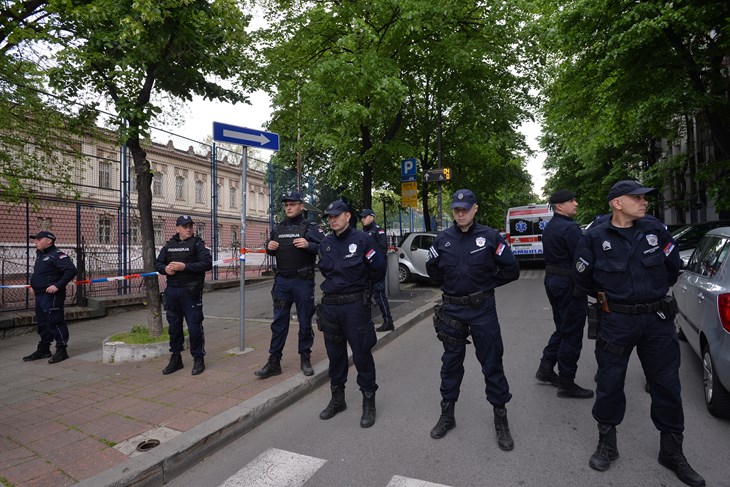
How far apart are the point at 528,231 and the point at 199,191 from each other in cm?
1260

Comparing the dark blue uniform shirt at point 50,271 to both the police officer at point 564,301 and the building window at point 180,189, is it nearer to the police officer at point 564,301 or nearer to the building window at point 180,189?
the police officer at point 564,301

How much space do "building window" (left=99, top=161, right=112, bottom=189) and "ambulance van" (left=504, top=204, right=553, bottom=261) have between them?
45.9 ft

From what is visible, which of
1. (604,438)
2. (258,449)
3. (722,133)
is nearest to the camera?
(604,438)

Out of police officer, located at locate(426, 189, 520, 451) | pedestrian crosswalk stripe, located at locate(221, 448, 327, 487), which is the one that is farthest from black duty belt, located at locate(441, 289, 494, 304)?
pedestrian crosswalk stripe, located at locate(221, 448, 327, 487)

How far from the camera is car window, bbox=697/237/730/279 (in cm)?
387

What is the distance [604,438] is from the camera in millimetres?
2982

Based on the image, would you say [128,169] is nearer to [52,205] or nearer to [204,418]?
[52,205]

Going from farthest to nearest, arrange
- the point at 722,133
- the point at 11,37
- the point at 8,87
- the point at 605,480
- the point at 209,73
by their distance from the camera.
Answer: the point at 722,133 < the point at 8,87 < the point at 209,73 < the point at 11,37 < the point at 605,480

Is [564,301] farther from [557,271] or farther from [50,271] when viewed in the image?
[50,271]

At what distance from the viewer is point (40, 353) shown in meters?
6.29

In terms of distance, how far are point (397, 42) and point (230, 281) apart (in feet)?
27.1

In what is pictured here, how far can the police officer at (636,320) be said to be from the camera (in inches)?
112

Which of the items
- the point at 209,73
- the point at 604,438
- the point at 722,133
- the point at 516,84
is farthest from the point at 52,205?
the point at 722,133

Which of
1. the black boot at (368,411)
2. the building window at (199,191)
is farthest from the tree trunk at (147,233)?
the building window at (199,191)
